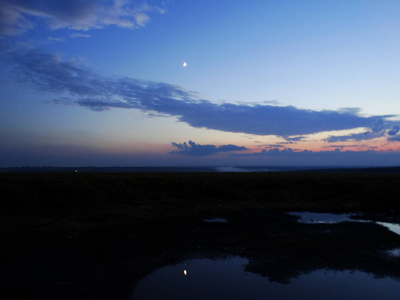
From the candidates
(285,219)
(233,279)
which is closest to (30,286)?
(233,279)

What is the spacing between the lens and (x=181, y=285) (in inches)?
317

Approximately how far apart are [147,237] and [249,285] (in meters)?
6.40

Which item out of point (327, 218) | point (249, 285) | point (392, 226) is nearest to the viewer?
point (249, 285)

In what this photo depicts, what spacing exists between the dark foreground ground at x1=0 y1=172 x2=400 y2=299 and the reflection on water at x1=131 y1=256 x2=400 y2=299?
473 mm

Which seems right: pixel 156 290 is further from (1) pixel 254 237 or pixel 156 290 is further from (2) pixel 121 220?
(2) pixel 121 220

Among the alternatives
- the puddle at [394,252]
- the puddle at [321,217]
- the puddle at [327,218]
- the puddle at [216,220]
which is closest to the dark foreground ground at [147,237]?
the puddle at [394,252]

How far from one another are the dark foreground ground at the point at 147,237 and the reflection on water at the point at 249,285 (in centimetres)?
47

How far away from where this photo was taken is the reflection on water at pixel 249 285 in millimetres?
7469

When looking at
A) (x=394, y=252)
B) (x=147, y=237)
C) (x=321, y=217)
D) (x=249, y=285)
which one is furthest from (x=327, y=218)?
(x=249, y=285)

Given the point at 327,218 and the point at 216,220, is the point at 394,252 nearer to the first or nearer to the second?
the point at 327,218

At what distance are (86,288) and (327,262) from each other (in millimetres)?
7708

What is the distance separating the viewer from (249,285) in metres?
8.09

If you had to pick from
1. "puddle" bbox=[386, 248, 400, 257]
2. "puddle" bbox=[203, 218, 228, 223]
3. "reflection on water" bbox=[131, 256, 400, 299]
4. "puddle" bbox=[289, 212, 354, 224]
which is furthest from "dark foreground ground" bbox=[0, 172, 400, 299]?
"puddle" bbox=[289, 212, 354, 224]

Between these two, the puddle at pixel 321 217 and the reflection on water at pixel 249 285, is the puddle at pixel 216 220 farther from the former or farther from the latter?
the reflection on water at pixel 249 285
